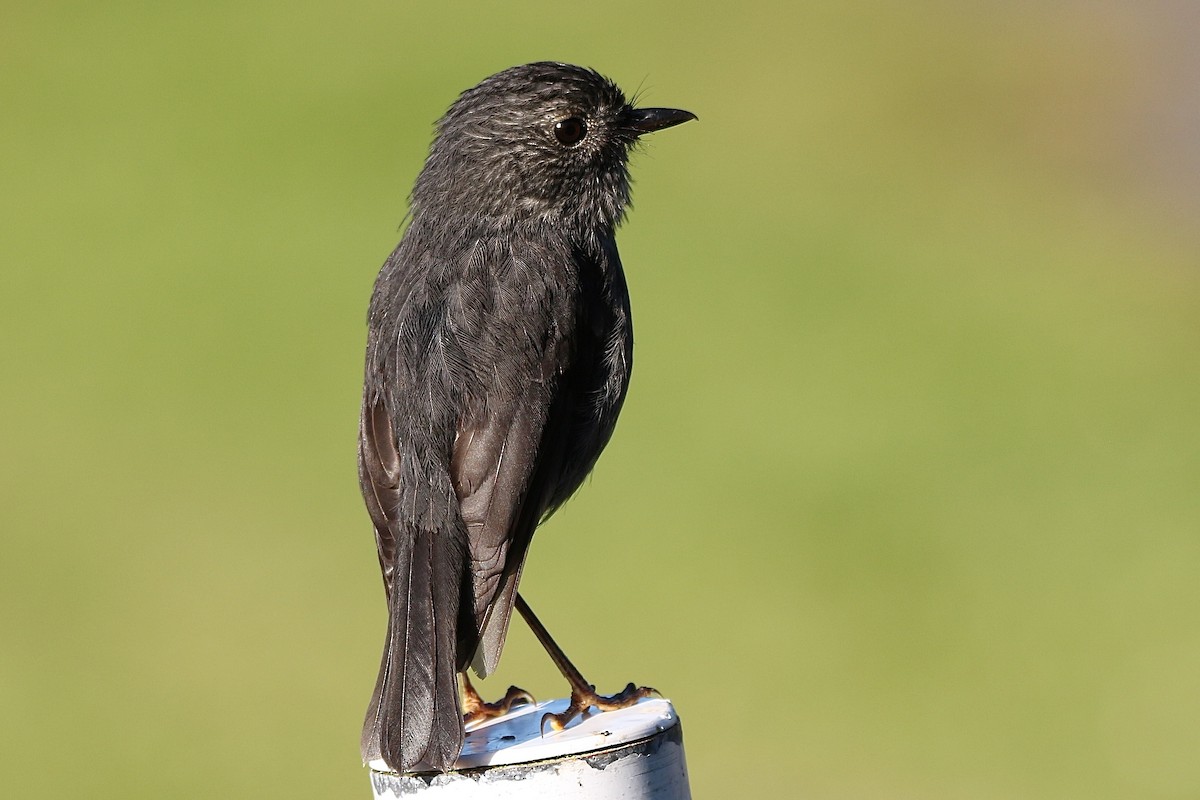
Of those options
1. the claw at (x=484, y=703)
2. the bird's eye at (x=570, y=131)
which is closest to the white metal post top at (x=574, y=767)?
the claw at (x=484, y=703)

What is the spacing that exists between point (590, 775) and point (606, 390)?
4.98 feet

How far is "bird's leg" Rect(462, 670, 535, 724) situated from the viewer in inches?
177

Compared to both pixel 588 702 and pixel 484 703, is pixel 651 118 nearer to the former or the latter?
pixel 484 703

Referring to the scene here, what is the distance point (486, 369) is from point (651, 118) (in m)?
1.44

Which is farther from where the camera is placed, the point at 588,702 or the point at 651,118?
the point at 651,118

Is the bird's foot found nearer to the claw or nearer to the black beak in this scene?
the claw

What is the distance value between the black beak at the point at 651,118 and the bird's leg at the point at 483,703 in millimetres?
1981

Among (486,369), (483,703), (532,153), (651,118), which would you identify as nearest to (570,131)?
(532,153)

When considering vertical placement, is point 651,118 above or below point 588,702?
above

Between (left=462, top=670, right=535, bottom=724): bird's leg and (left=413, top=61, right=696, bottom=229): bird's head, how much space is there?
145 centimetres

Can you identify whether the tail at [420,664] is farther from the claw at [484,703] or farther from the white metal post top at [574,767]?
the claw at [484,703]

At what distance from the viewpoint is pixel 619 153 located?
546cm

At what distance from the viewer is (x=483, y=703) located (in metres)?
4.57

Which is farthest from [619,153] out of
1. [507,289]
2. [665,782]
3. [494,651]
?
[665,782]
